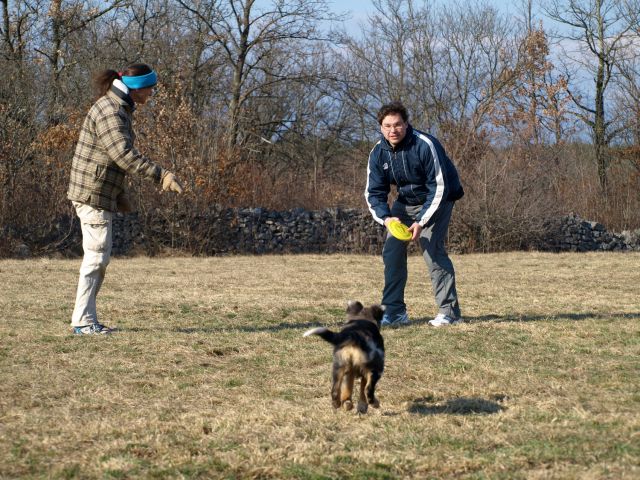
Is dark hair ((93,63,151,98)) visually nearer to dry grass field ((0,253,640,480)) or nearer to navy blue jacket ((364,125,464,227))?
dry grass field ((0,253,640,480))

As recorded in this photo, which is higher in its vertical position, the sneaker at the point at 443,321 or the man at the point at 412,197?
the man at the point at 412,197

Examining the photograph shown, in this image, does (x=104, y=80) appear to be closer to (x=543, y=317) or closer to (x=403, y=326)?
(x=403, y=326)

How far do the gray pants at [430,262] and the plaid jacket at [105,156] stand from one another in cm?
232

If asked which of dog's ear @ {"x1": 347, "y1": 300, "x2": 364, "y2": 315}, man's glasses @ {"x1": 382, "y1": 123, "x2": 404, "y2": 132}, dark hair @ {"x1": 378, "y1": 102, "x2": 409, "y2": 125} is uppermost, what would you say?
dark hair @ {"x1": 378, "y1": 102, "x2": 409, "y2": 125}

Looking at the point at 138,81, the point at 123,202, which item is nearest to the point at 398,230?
the point at 123,202

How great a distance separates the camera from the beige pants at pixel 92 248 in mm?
7199

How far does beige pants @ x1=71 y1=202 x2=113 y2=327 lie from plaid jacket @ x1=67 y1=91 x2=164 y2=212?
91 mm

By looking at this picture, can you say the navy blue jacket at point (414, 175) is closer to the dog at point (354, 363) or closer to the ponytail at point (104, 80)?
the ponytail at point (104, 80)

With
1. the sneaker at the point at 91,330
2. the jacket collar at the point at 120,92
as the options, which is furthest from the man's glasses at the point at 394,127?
the sneaker at the point at 91,330

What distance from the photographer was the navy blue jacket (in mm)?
7645

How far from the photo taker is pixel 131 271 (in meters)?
13.9

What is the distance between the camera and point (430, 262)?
803 centimetres

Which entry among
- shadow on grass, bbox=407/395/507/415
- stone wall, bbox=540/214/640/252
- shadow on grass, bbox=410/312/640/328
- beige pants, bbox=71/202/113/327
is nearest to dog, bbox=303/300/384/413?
shadow on grass, bbox=407/395/507/415

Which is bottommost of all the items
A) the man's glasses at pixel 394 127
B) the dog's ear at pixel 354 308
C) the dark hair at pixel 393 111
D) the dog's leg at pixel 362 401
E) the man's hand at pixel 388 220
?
the dog's leg at pixel 362 401
